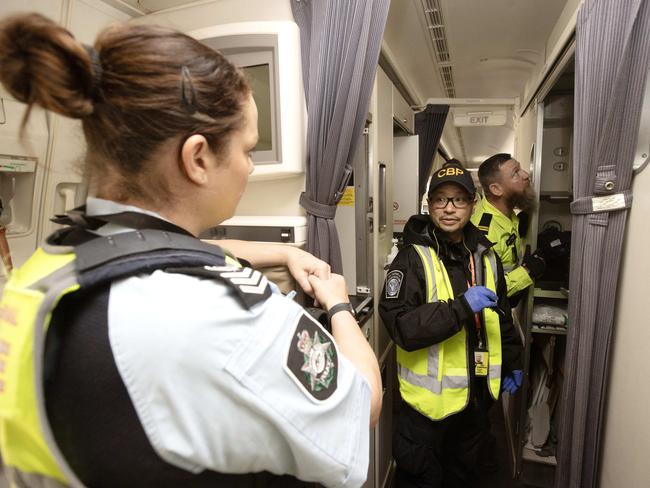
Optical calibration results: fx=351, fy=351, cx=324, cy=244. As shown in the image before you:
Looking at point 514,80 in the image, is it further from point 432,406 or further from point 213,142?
point 213,142

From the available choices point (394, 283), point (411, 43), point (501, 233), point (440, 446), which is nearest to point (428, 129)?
point (411, 43)

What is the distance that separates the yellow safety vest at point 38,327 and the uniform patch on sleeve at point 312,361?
0.21 m

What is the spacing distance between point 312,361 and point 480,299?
1.18 m

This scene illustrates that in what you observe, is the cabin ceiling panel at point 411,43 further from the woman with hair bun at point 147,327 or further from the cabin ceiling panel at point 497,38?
the woman with hair bun at point 147,327

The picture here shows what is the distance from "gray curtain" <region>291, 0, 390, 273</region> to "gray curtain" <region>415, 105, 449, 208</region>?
8.17ft

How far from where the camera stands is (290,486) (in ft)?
2.36

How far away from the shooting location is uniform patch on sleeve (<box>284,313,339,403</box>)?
0.53m

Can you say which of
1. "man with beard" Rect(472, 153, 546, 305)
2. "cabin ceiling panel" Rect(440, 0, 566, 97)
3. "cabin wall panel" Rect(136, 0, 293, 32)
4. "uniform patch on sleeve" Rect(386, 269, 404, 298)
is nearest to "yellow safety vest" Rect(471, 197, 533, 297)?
"man with beard" Rect(472, 153, 546, 305)

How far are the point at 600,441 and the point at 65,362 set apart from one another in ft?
6.20

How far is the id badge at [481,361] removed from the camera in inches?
65.7

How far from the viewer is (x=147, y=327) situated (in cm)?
46

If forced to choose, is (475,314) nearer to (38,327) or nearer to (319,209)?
(319,209)

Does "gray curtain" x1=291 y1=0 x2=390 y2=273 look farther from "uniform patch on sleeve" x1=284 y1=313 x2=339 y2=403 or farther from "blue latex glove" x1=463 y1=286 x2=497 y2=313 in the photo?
"uniform patch on sleeve" x1=284 y1=313 x2=339 y2=403

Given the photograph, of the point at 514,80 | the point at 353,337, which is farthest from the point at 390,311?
the point at 514,80
